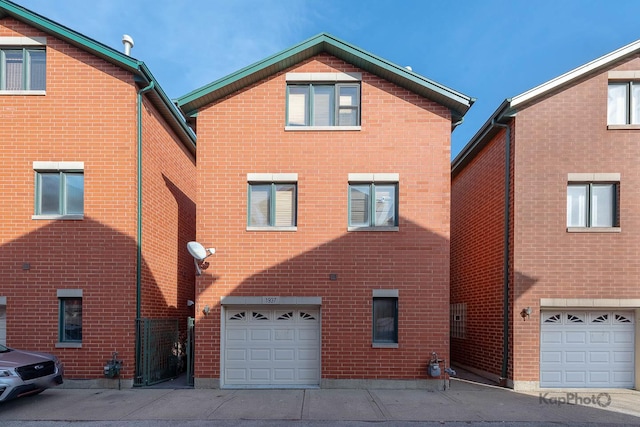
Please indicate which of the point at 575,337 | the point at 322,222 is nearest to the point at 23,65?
the point at 322,222

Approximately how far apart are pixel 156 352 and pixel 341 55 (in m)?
9.50

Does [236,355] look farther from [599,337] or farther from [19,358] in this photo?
[599,337]

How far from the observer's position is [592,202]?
10.7 metres

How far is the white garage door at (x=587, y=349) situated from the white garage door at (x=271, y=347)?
604 cm

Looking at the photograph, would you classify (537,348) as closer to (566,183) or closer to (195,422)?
(566,183)

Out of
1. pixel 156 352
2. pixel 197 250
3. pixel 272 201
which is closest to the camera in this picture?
pixel 197 250

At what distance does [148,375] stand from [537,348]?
10125mm

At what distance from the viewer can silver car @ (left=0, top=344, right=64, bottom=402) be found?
815 cm

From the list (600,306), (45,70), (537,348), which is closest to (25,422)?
(45,70)

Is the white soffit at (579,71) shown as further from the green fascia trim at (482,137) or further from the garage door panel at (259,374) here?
the garage door panel at (259,374)

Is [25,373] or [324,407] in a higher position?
[25,373]

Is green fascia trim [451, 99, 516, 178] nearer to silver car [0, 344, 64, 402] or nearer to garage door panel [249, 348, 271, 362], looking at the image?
garage door panel [249, 348, 271, 362]

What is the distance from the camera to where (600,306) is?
10445 millimetres

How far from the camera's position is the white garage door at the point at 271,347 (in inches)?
415
